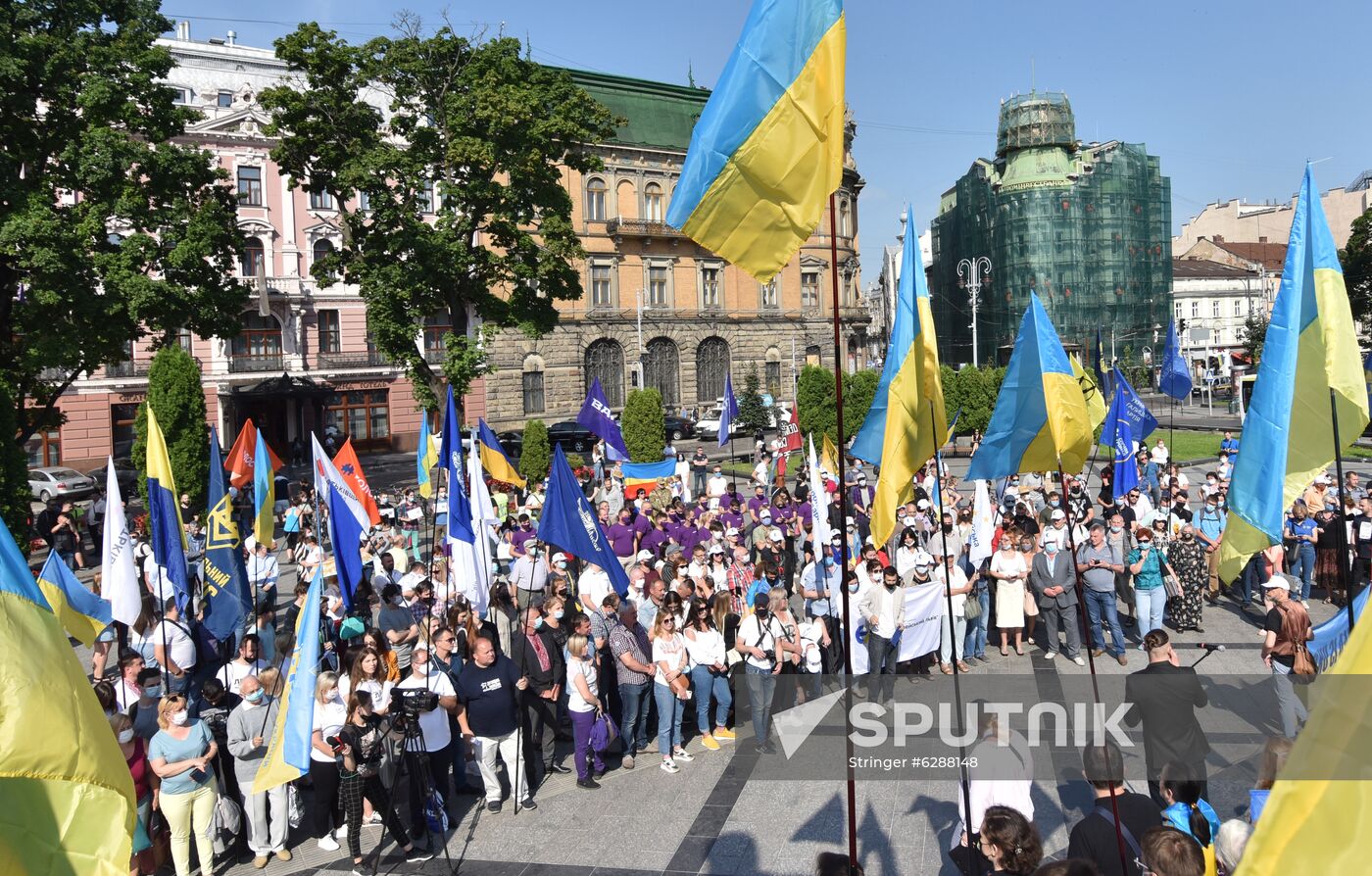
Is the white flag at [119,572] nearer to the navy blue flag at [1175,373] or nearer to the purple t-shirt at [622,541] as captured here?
the purple t-shirt at [622,541]

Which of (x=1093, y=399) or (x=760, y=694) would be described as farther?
(x=1093, y=399)

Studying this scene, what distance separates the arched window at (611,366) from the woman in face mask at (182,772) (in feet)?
152

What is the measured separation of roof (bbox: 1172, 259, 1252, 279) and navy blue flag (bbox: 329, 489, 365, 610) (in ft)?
282

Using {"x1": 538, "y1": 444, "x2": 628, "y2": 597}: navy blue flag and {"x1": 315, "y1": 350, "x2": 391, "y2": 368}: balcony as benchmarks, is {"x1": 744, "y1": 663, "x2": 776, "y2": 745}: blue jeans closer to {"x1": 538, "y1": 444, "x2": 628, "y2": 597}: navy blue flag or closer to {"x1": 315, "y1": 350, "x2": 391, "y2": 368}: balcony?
{"x1": 538, "y1": 444, "x2": 628, "y2": 597}: navy blue flag

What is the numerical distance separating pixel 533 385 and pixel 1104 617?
4105 cm

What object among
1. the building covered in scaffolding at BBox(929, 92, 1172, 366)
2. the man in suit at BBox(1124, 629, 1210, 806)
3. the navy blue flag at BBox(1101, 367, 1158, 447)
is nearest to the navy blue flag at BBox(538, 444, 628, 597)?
the man in suit at BBox(1124, 629, 1210, 806)

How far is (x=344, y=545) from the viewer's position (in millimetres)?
10891

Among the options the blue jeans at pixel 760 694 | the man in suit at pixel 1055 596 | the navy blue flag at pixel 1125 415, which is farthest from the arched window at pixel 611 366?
the blue jeans at pixel 760 694

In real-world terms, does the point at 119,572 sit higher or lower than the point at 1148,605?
higher

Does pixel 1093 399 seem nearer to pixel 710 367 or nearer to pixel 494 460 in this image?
pixel 494 460

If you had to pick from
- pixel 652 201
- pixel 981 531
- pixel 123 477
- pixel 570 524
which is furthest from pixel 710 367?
pixel 570 524

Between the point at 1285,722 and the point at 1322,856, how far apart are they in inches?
291

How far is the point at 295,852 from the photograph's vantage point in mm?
8102

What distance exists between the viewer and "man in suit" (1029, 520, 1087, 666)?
39.2 ft
